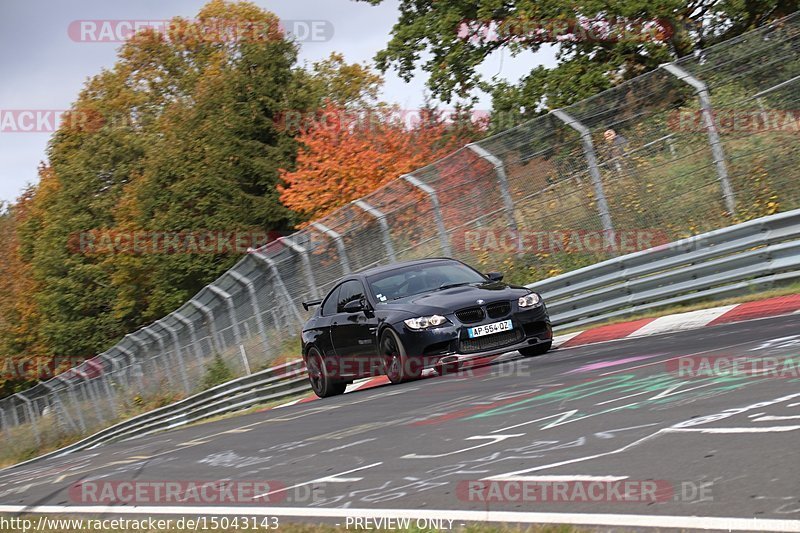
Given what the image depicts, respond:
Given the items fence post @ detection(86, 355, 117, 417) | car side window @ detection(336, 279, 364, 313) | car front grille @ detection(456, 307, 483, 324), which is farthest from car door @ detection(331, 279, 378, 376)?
fence post @ detection(86, 355, 117, 417)

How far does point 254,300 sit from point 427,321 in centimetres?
1130

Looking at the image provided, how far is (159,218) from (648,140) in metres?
41.4

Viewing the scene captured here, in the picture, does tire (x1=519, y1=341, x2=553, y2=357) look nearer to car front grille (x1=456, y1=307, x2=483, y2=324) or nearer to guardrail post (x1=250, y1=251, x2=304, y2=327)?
car front grille (x1=456, y1=307, x2=483, y2=324)

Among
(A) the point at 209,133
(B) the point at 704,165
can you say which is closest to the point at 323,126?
(A) the point at 209,133

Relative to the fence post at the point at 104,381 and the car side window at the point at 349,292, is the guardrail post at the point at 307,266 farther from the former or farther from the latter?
the fence post at the point at 104,381

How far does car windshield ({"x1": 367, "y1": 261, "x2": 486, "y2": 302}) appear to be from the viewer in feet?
47.0

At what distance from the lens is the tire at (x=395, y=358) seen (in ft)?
44.1

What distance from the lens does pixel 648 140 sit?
16.1 metres

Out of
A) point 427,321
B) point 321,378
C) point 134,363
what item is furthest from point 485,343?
point 134,363

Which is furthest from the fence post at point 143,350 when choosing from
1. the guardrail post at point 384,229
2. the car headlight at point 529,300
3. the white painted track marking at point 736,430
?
the white painted track marking at point 736,430

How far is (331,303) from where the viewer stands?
15930mm

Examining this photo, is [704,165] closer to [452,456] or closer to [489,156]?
[489,156]

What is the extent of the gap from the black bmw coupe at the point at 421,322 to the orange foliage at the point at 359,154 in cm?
2188

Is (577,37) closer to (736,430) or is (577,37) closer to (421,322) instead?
(421,322)
